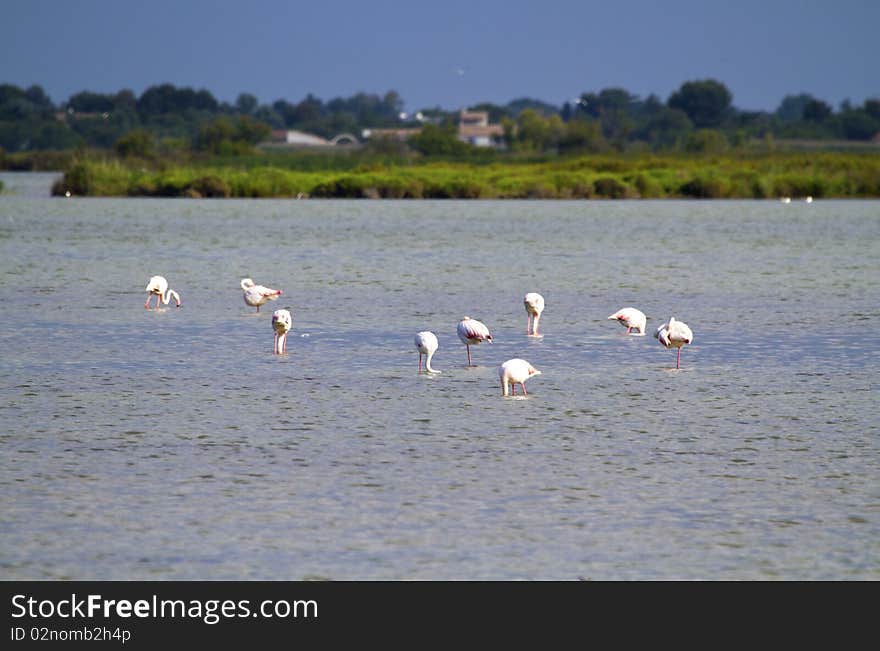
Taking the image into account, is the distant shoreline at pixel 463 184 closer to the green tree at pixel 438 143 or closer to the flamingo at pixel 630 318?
the green tree at pixel 438 143

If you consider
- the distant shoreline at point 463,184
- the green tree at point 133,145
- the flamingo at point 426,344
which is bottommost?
the flamingo at point 426,344

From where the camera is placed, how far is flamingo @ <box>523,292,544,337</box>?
18.2 metres

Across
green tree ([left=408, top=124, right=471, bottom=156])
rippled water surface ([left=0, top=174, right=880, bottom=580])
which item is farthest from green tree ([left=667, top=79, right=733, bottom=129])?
rippled water surface ([left=0, top=174, right=880, bottom=580])

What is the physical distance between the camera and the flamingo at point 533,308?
1819 centimetres

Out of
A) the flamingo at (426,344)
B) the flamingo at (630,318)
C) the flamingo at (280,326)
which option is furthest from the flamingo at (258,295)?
the flamingo at (426,344)

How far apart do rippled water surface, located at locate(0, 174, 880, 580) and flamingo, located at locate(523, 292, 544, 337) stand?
21 centimetres

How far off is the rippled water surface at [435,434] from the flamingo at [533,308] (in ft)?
0.68

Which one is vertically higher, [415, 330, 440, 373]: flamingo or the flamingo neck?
[415, 330, 440, 373]: flamingo

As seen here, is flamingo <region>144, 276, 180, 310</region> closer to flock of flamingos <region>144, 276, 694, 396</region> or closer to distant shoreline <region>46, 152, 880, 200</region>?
flock of flamingos <region>144, 276, 694, 396</region>

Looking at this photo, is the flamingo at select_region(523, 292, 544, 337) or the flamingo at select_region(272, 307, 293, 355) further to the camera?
the flamingo at select_region(523, 292, 544, 337)

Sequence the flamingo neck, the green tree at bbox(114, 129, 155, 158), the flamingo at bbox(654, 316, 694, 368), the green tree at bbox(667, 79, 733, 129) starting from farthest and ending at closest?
the green tree at bbox(667, 79, 733, 129), the green tree at bbox(114, 129, 155, 158), the flamingo neck, the flamingo at bbox(654, 316, 694, 368)

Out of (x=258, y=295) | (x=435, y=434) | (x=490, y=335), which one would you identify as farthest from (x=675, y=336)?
(x=258, y=295)

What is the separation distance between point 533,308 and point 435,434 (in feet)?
20.8
